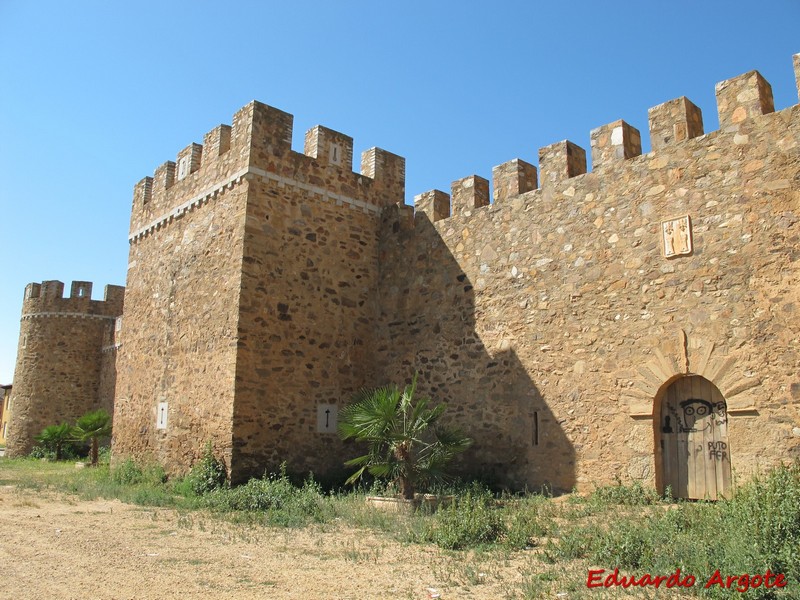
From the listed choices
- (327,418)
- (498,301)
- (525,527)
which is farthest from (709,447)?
(327,418)

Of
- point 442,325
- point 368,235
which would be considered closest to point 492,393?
point 442,325

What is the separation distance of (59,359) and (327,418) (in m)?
16.4

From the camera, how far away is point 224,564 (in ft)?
19.7

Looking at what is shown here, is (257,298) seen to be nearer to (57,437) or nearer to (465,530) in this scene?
(465,530)

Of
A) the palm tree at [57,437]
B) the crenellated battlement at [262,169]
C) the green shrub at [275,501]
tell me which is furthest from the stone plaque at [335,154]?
the palm tree at [57,437]

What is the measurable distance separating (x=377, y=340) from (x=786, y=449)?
7152 millimetres

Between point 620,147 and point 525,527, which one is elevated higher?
point 620,147

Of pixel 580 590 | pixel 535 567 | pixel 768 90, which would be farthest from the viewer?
pixel 768 90

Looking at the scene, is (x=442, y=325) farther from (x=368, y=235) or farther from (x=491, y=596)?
(x=491, y=596)

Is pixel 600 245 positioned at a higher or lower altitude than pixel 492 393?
higher

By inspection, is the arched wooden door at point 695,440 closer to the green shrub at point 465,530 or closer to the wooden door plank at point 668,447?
the wooden door plank at point 668,447

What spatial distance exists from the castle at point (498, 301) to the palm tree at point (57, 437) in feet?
32.2

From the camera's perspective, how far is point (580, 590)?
194 inches

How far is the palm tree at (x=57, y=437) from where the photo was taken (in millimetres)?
21984
